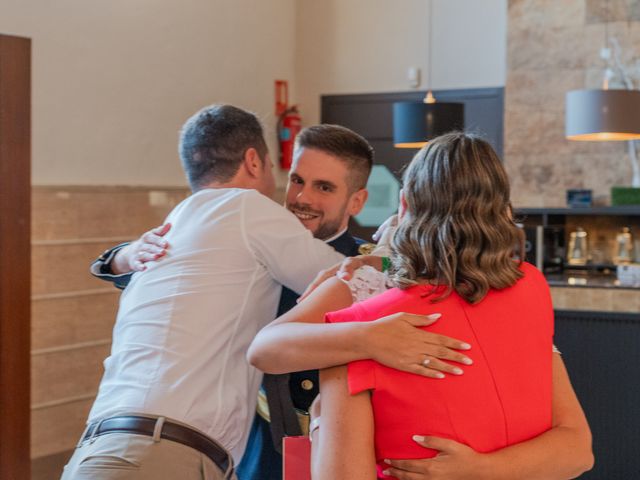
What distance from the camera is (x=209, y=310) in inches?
81.7

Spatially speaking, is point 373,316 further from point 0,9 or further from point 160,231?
point 0,9

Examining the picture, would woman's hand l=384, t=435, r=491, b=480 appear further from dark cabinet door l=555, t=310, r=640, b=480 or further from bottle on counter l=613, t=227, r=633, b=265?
bottle on counter l=613, t=227, r=633, b=265

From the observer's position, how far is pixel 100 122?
20.5 ft

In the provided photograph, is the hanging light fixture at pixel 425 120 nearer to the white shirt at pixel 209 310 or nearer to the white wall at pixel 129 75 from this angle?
the white wall at pixel 129 75

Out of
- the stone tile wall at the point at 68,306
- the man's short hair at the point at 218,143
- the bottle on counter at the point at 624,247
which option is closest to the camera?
the man's short hair at the point at 218,143

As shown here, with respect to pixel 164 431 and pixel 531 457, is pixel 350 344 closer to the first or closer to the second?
pixel 531 457

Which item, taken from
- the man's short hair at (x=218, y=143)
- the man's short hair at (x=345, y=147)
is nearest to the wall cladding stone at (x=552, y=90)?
the man's short hair at (x=345, y=147)

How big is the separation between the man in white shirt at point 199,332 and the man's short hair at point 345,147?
0.20 meters

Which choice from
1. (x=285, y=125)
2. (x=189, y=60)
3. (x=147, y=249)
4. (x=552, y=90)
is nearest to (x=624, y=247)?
(x=552, y=90)

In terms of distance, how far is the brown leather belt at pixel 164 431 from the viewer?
1928 mm

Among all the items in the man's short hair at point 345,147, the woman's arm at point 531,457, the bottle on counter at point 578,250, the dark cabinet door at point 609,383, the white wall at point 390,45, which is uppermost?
the white wall at point 390,45

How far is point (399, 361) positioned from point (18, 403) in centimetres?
445

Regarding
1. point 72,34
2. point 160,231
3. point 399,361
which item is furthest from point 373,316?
point 72,34

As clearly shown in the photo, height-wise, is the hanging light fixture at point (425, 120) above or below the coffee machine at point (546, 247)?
above
